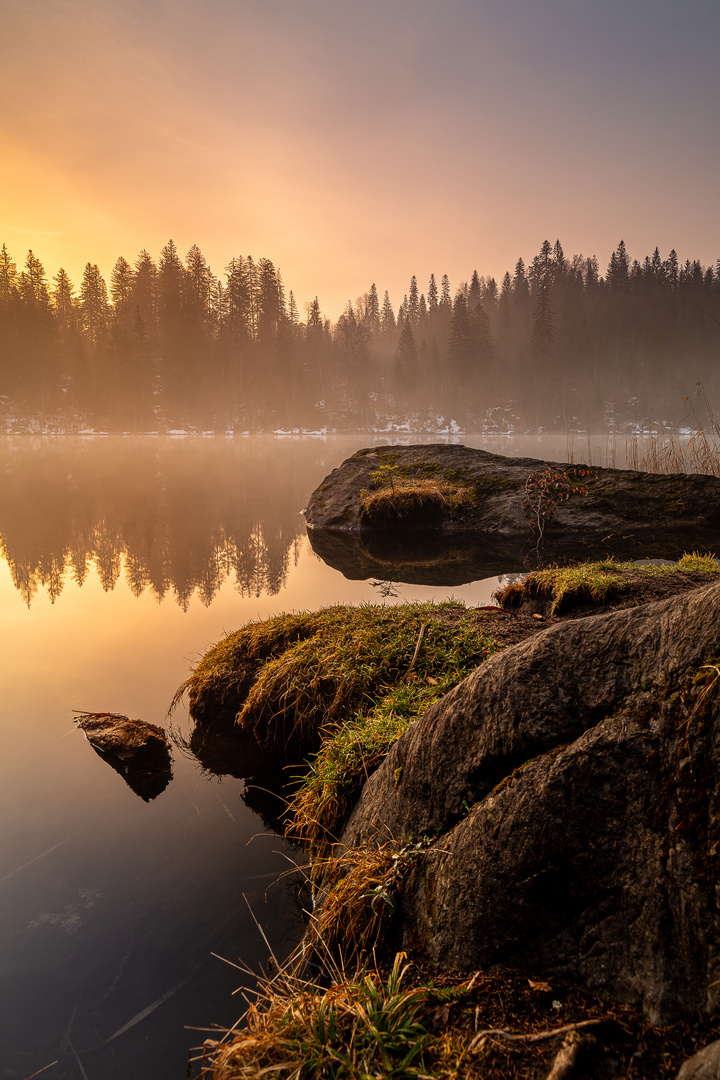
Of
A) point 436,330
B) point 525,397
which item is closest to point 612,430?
point 525,397

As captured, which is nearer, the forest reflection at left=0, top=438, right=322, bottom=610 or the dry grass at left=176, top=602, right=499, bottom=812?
the dry grass at left=176, top=602, right=499, bottom=812

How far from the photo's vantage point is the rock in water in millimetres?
3980

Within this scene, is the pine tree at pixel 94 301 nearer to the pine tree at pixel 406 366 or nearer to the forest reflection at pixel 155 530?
the pine tree at pixel 406 366

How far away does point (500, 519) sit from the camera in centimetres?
1159

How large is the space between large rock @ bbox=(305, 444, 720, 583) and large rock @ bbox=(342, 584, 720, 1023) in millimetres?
6711

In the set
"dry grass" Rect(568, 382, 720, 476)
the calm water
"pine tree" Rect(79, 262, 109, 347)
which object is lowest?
the calm water

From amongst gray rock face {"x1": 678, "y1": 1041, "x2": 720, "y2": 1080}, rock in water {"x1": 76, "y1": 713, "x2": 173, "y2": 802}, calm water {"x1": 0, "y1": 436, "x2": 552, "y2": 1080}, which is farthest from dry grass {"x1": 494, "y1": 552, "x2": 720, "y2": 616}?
gray rock face {"x1": 678, "y1": 1041, "x2": 720, "y2": 1080}

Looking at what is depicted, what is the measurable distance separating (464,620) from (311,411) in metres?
88.7

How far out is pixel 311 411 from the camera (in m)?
89.9

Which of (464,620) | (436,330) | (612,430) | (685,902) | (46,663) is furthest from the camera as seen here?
(436,330)

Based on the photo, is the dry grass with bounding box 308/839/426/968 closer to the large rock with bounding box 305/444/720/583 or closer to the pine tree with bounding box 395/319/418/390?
the large rock with bounding box 305/444/720/583

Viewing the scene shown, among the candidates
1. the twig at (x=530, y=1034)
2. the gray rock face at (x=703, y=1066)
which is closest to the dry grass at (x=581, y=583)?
the twig at (x=530, y=1034)

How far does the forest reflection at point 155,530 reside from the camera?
947cm

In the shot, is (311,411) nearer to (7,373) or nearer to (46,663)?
(7,373)
